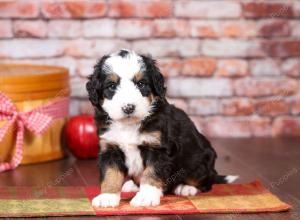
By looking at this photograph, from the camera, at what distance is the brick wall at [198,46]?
14.4ft

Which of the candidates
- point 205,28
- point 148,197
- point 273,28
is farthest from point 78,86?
point 148,197

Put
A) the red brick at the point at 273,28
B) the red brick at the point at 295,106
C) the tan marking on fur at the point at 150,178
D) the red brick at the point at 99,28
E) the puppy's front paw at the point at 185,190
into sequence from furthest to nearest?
the red brick at the point at 295,106
the red brick at the point at 273,28
the red brick at the point at 99,28
the puppy's front paw at the point at 185,190
the tan marking on fur at the point at 150,178

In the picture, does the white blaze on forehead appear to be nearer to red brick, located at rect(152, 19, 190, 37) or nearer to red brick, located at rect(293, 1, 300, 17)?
red brick, located at rect(152, 19, 190, 37)

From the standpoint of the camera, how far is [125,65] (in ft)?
8.59

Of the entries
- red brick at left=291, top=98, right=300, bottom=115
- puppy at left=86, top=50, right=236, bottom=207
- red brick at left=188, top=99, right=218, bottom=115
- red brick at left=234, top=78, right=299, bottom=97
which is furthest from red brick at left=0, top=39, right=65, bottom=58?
puppy at left=86, top=50, right=236, bottom=207

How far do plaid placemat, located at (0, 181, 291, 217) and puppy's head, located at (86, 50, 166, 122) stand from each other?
37 cm

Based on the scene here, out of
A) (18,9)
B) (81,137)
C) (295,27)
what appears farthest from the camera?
(295,27)

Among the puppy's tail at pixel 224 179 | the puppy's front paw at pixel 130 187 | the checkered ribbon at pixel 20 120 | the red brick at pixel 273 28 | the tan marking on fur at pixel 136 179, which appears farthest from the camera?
the red brick at pixel 273 28

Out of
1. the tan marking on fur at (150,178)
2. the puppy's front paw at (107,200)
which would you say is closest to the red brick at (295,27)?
the tan marking on fur at (150,178)

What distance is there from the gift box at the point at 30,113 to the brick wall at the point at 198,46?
58 cm

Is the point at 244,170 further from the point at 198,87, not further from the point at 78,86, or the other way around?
the point at 78,86

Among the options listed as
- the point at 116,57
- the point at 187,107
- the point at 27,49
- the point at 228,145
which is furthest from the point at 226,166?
the point at 27,49

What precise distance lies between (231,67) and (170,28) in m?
0.50

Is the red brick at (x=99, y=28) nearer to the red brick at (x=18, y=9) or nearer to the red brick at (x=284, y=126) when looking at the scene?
the red brick at (x=18, y=9)
